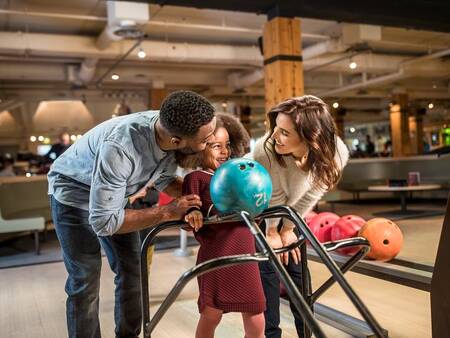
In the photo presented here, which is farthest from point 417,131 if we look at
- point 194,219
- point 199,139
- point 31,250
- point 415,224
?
point 194,219

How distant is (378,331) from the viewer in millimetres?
1379

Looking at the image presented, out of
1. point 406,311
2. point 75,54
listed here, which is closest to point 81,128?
Result: point 75,54

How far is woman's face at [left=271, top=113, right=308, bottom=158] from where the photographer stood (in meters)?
2.05

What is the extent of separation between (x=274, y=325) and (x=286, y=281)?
1.21m

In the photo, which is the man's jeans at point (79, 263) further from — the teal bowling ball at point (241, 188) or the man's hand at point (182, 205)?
the teal bowling ball at point (241, 188)

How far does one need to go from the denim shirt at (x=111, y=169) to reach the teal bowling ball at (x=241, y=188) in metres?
0.44

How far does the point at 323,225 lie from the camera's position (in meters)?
4.39

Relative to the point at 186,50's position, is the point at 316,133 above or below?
below

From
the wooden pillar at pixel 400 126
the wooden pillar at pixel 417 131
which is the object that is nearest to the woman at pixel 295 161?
the wooden pillar at pixel 400 126

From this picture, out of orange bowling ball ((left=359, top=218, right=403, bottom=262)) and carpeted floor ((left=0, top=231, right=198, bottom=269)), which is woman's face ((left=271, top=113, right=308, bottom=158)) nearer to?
orange bowling ball ((left=359, top=218, right=403, bottom=262))

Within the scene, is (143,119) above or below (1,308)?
above

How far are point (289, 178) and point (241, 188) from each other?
27.6 inches

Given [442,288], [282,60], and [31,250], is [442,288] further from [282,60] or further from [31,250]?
[31,250]

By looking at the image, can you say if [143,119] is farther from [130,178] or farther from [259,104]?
[259,104]
